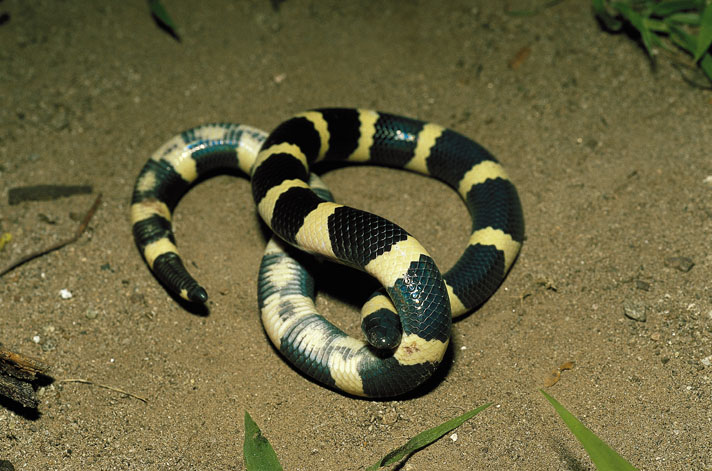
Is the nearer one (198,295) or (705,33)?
(198,295)

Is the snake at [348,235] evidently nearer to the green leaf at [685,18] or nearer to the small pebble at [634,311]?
the small pebble at [634,311]

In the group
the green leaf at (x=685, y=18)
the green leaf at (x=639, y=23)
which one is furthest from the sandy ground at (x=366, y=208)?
the green leaf at (x=685, y=18)

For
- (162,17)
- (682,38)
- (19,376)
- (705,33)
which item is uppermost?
(705,33)

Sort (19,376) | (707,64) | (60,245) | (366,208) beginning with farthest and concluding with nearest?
(707,64) < (366,208) < (60,245) < (19,376)

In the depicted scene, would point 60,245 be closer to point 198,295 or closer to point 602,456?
point 198,295

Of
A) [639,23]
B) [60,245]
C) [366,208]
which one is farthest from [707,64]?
[60,245]

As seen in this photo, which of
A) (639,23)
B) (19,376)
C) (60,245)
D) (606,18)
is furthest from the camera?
(606,18)

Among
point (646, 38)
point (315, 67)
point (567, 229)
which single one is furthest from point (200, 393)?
point (646, 38)
